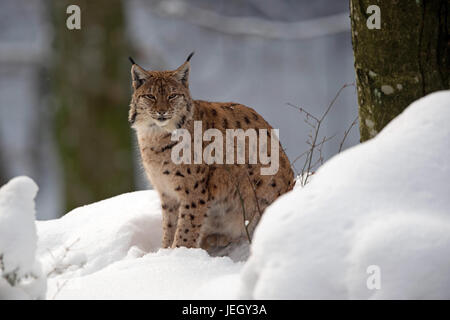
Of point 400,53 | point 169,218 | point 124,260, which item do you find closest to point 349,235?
point 400,53

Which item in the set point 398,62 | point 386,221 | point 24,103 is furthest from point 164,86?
point 24,103

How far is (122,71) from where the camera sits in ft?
20.5

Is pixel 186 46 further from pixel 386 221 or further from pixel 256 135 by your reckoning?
pixel 386 221

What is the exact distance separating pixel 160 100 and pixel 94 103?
7.91 ft

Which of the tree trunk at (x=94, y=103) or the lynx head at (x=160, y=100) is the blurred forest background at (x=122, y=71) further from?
the lynx head at (x=160, y=100)

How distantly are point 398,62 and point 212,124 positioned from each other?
1.30m

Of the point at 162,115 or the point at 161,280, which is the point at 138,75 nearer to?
the point at 162,115

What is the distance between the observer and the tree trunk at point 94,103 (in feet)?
20.1

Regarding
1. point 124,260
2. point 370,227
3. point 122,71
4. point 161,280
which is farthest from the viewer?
point 122,71

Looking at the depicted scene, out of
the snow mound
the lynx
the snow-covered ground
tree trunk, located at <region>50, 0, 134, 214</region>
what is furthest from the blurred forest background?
the snow-covered ground

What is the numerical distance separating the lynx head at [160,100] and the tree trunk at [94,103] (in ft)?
6.99

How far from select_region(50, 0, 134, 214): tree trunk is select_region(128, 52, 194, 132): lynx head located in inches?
83.9

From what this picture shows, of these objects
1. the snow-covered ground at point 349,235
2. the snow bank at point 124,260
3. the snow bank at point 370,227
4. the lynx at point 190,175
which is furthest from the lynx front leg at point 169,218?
the snow bank at point 370,227

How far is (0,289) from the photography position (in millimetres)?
2410
